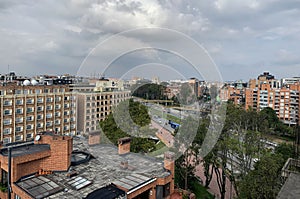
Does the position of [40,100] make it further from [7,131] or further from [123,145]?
[123,145]

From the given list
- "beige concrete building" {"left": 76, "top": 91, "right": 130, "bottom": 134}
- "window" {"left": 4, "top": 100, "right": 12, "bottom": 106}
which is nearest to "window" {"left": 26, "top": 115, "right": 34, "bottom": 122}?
"window" {"left": 4, "top": 100, "right": 12, "bottom": 106}

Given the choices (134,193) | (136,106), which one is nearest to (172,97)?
(136,106)

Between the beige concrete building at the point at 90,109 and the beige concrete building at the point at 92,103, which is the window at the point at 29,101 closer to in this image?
the beige concrete building at the point at 92,103

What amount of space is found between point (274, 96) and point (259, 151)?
2008 cm

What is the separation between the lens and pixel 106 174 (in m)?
4.82

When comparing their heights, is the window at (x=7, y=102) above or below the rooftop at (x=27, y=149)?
above

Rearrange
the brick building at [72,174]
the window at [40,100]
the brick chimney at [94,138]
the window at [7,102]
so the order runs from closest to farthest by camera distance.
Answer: the brick building at [72,174], the brick chimney at [94,138], the window at [7,102], the window at [40,100]

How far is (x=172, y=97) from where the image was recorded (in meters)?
13.0

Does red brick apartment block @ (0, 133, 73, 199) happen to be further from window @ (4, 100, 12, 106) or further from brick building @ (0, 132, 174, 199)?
window @ (4, 100, 12, 106)

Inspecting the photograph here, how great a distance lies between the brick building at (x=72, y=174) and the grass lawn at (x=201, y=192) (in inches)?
141

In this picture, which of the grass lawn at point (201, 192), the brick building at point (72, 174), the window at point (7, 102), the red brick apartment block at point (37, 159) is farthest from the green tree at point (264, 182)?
the window at point (7, 102)

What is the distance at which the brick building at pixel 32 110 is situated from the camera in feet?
46.3

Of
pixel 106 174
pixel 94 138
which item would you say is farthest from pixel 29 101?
pixel 106 174

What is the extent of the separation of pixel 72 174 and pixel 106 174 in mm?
658
